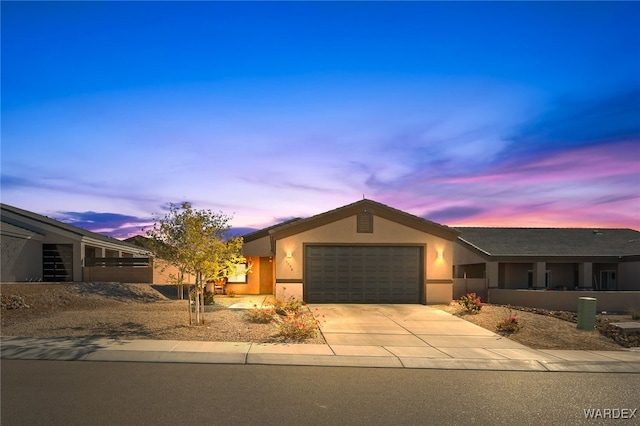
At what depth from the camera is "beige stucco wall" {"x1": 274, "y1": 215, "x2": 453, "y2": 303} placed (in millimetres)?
22594

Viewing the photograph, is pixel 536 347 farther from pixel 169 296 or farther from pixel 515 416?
pixel 169 296

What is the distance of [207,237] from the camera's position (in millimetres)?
14625

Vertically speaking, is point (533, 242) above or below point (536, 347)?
above

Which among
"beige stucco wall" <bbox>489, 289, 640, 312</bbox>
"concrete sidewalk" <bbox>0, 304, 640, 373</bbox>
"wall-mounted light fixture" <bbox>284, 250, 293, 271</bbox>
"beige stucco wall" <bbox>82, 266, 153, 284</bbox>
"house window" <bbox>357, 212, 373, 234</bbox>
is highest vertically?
"house window" <bbox>357, 212, 373, 234</bbox>

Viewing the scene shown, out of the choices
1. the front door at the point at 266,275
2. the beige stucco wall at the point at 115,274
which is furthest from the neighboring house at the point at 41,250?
the front door at the point at 266,275

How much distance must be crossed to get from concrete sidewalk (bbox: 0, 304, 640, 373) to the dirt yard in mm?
839

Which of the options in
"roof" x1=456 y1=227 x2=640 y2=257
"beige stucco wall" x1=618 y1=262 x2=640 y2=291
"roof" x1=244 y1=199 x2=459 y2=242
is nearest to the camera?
"roof" x1=244 y1=199 x2=459 y2=242

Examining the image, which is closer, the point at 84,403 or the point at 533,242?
the point at 84,403

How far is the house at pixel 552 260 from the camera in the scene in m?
31.9

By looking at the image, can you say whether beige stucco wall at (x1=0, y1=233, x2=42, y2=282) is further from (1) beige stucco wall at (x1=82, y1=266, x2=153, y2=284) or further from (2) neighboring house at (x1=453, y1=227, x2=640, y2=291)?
(2) neighboring house at (x1=453, y1=227, x2=640, y2=291)

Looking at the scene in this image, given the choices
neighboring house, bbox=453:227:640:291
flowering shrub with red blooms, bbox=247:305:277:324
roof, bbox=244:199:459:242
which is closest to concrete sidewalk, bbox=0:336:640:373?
flowering shrub with red blooms, bbox=247:305:277:324

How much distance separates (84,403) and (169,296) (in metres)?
17.7

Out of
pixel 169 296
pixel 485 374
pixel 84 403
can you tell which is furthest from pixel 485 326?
pixel 169 296

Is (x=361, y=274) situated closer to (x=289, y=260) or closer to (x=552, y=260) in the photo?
(x=289, y=260)
